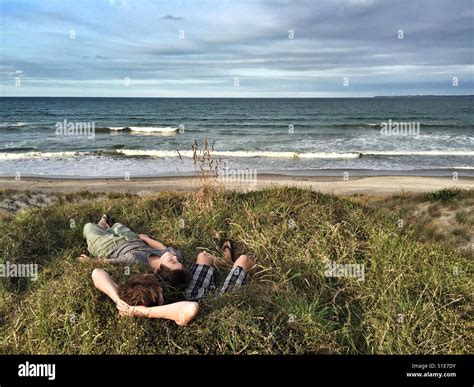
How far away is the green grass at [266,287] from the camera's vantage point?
135 inches

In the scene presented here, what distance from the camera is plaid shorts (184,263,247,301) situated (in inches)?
164

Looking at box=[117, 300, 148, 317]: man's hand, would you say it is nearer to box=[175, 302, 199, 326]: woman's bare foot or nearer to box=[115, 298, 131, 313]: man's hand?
box=[115, 298, 131, 313]: man's hand

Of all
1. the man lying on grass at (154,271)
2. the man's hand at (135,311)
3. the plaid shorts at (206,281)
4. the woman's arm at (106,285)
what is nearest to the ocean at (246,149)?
the man lying on grass at (154,271)

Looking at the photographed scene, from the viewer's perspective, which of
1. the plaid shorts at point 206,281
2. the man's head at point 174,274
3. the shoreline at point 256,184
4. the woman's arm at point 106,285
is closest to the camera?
the woman's arm at point 106,285

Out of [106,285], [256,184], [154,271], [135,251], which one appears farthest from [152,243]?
[256,184]

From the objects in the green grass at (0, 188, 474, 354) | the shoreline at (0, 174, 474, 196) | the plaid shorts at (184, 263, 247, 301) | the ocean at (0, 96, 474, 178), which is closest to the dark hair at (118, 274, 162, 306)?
the green grass at (0, 188, 474, 354)

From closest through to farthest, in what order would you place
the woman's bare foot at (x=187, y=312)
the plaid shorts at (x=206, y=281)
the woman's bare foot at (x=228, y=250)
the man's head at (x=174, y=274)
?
the woman's bare foot at (x=187, y=312)
the plaid shorts at (x=206, y=281)
the man's head at (x=174, y=274)
the woman's bare foot at (x=228, y=250)

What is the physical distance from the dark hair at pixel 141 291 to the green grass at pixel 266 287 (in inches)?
6.2

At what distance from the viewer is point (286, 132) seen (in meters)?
29.8

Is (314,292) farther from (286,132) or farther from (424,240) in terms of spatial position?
(286,132)

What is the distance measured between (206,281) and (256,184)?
247 inches

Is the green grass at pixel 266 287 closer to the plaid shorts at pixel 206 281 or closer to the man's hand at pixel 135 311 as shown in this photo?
the man's hand at pixel 135 311

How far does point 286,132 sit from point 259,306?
26.6 m
